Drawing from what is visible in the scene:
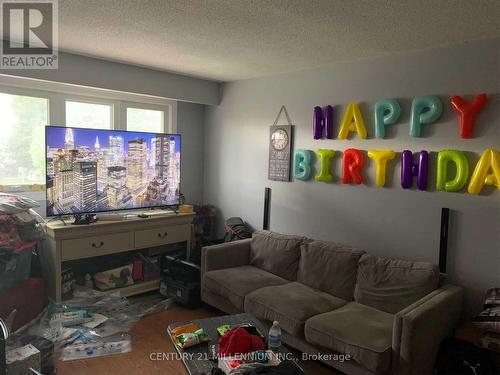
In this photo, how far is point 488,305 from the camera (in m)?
2.29

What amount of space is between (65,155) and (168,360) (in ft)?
6.28

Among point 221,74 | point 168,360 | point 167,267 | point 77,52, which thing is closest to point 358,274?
point 168,360

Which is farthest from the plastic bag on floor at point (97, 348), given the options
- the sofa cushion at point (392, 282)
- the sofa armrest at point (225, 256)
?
the sofa cushion at point (392, 282)

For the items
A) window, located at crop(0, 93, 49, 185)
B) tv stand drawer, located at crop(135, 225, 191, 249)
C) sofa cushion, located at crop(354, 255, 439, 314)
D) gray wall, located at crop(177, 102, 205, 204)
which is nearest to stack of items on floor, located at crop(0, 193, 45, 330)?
window, located at crop(0, 93, 49, 185)

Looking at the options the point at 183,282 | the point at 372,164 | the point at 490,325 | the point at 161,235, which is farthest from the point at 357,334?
the point at 161,235

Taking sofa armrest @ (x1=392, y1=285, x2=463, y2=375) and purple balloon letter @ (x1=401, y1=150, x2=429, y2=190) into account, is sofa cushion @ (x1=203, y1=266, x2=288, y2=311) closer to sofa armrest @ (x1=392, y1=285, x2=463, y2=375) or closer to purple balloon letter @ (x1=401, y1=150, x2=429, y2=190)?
sofa armrest @ (x1=392, y1=285, x2=463, y2=375)

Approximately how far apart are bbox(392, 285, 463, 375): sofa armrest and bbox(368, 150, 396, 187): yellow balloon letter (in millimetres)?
944

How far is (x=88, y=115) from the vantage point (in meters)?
3.83

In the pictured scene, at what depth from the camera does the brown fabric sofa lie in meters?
2.16

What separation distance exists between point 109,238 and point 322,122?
2225 mm

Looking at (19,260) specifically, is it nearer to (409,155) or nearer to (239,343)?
(239,343)

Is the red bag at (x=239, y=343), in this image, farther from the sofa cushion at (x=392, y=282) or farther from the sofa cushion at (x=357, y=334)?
the sofa cushion at (x=392, y=282)

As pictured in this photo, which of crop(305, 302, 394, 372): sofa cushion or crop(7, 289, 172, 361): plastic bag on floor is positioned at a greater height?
crop(305, 302, 394, 372): sofa cushion

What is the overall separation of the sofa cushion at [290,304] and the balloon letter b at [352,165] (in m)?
0.99
